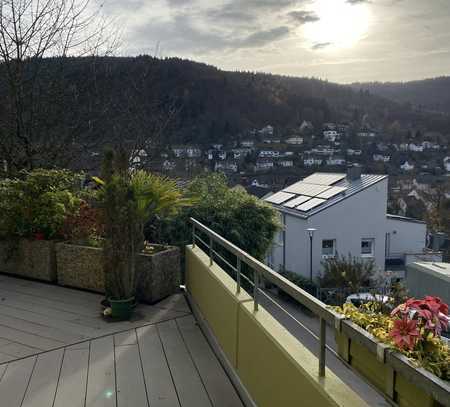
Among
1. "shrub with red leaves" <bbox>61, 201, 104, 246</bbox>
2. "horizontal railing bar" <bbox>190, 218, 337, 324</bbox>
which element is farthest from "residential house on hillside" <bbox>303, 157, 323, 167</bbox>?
"horizontal railing bar" <bbox>190, 218, 337, 324</bbox>

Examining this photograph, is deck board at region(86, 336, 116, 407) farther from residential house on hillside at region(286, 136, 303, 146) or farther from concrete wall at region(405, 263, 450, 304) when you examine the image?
residential house on hillside at region(286, 136, 303, 146)

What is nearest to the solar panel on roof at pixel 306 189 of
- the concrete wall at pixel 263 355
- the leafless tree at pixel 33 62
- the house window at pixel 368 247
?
the house window at pixel 368 247

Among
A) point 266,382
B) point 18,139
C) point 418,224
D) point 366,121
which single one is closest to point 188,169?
point 18,139

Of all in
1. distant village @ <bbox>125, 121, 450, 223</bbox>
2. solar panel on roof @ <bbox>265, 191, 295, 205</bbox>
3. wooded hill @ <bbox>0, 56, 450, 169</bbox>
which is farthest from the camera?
distant village @ <bbox>125, 121, 450, 223</bbox>

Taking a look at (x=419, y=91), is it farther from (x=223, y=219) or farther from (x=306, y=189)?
(x=223, y=219)

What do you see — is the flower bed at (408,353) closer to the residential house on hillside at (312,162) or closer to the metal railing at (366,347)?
the metal railing at (366,347)

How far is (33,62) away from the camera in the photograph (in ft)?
22.1

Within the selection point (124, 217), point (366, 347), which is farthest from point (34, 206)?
point (366, 347)

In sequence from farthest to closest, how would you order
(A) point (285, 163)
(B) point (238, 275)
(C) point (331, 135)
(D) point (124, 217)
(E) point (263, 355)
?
(C) point (331, 135) → (A) point (285, 163) → (D) point (124, 217) → (B) point (238, 275) → (E) point (263, 355)

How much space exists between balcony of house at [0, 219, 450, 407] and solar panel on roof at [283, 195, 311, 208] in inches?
661

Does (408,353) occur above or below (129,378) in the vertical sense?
above

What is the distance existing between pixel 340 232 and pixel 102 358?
1786 centimetres

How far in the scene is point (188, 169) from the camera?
27.7 ft

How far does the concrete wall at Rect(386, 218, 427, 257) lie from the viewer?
22.3 meters
